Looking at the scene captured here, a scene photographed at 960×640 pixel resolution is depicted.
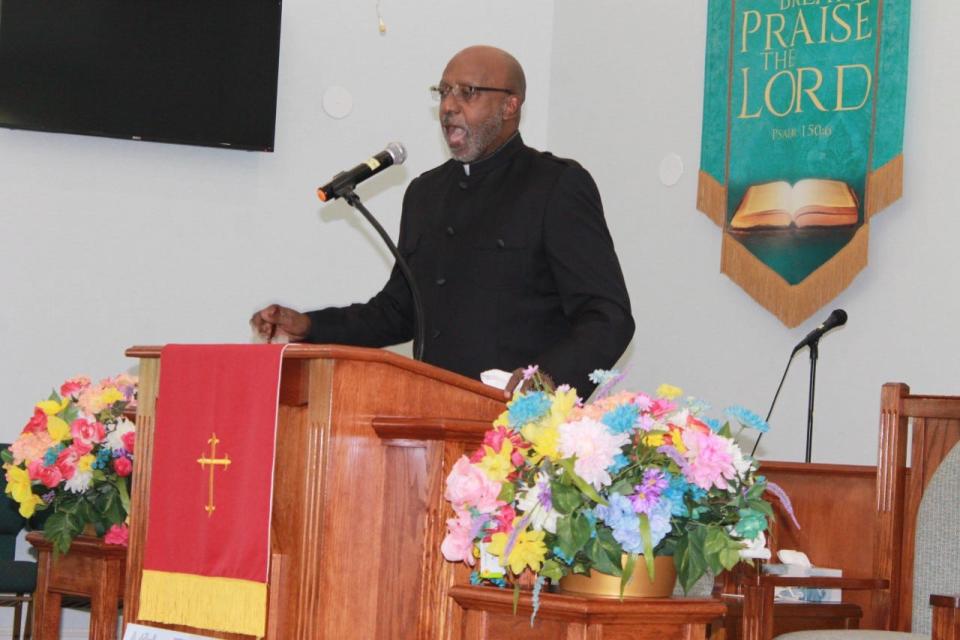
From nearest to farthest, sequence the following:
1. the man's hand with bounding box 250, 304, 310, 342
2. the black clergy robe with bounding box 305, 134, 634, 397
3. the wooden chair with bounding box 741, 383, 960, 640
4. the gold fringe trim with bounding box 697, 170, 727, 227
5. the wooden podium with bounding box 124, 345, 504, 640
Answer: the wooden podium with bounding box 124, 345, 504, 640 → the man's hand with bounding box 250, 304, 310, 342 → the black clergy robe with bounding box 305, 134, 634, 397 → the wooden chair with bounding box 741, 383, 960, 640 → the gold fringe trim with bounding box 697, 170, 727, 227

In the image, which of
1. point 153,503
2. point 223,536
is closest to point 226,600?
point 223,536

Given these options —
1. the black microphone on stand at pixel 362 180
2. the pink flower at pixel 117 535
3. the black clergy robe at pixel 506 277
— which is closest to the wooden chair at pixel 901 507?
the black clergy robe at pixel 506 277

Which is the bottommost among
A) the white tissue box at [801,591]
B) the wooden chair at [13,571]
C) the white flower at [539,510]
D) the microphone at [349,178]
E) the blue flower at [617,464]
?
the wooden chair at [13,571]

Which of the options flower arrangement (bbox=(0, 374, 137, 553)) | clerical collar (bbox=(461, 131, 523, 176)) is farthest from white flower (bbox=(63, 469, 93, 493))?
clerical collar (bbox=(461, 131, 523, 176))

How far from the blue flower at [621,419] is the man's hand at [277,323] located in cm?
78

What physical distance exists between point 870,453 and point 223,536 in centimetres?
319

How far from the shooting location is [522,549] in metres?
2.66

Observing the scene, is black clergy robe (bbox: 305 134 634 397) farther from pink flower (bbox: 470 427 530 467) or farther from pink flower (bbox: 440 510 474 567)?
pink flower (bbox: 440 510 474 567)

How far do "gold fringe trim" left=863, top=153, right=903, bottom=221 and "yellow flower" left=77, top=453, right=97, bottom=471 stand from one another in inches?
115

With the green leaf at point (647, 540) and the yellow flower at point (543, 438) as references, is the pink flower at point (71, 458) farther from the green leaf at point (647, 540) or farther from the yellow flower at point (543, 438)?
the green leaf at point (647, 540)

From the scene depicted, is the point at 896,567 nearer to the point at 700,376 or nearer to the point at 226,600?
the point at 700,376

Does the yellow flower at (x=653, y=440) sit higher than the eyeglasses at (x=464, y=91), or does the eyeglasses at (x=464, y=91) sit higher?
the eyeglasses at (x=464, y=91)

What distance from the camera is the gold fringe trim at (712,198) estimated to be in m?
5.91

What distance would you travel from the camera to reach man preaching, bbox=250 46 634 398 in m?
3.50
